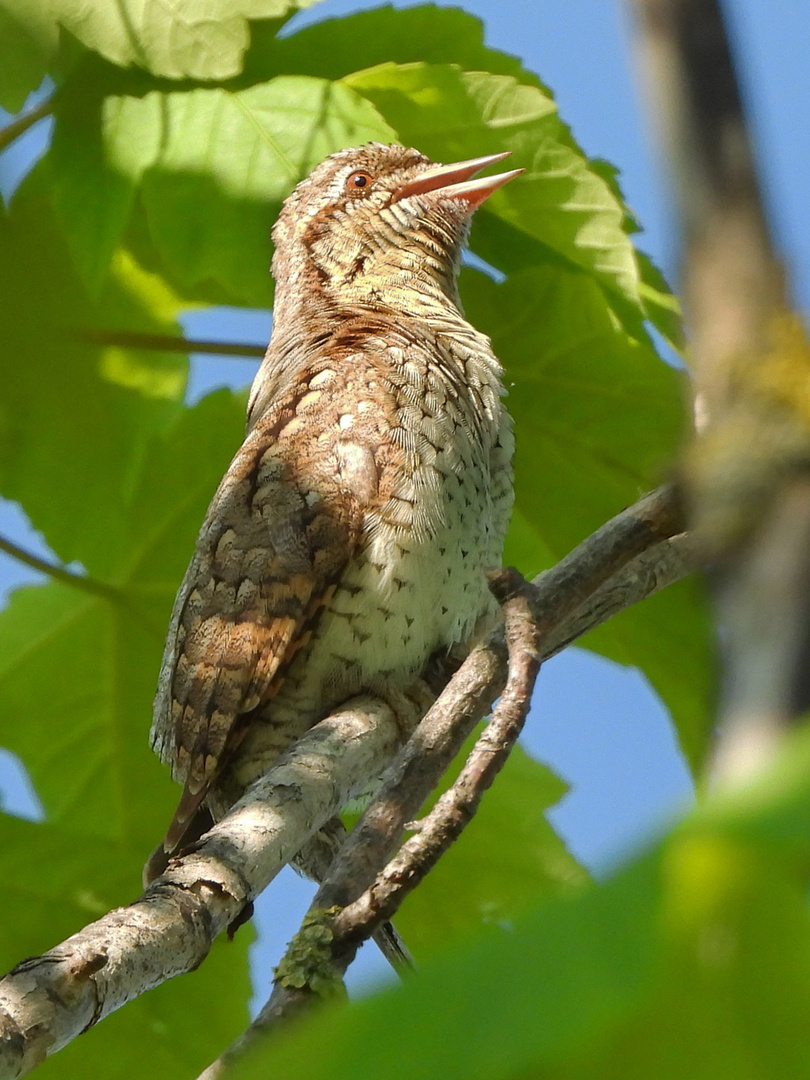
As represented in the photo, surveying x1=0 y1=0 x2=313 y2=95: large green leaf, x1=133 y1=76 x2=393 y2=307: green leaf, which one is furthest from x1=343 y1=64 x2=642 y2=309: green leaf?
x1=0 y1=0 x2=313 y2=95: large green leaf

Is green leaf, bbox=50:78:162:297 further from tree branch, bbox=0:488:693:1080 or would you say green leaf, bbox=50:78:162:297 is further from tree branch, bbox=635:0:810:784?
tree branch, bbox=635:0:810:784

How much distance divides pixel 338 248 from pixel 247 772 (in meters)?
1.75

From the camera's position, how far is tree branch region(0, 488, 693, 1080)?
150cm

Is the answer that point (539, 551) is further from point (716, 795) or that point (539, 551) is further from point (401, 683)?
point (716, 795)

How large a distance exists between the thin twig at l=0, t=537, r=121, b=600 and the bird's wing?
47 cm

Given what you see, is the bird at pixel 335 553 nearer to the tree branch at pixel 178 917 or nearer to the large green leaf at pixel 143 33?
the tree branch at pixel 178 917

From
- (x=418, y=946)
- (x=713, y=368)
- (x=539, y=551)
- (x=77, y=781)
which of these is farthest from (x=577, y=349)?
(x=713, y=368)

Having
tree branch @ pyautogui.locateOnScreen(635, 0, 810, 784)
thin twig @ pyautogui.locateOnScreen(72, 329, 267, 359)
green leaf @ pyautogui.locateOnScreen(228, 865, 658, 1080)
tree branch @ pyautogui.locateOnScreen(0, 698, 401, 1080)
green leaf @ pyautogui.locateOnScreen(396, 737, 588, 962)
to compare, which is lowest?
green leaf @ pyautogui.locateOnScreen(396, 737, 588, 962)

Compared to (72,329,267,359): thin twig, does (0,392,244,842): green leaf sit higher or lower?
lower

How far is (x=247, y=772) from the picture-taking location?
302 centimetres

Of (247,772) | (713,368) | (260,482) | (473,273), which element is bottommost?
(247,772)

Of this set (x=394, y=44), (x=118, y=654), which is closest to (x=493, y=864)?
(x=118, y=654)

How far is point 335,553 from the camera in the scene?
2.86 m

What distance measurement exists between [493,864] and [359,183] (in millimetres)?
2130
